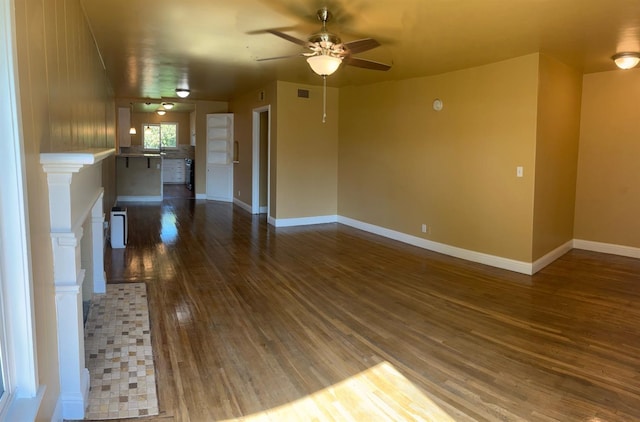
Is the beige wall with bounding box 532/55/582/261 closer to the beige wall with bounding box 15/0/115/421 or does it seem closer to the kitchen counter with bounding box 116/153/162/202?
the beige wall with bounding box 15/0/115/421

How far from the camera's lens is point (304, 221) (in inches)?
298

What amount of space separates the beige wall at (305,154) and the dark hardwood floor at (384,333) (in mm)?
1762

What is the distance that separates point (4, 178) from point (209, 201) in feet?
30.2

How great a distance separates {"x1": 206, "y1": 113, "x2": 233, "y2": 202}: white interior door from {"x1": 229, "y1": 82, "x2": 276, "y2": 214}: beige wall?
27cm

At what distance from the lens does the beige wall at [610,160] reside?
548cm

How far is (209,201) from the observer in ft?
34.3

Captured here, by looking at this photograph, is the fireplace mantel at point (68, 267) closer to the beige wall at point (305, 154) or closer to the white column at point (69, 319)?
the white column at point (69, 319)

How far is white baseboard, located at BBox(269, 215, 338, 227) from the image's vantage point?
7.34 m

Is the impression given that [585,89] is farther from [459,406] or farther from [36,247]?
[36,247]

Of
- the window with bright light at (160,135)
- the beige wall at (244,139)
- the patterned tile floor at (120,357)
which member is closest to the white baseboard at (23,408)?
the patterned tile floor at (120,357)

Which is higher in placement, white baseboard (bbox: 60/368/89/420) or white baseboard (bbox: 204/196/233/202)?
white baseboard (bbox: 204/196/233/202)

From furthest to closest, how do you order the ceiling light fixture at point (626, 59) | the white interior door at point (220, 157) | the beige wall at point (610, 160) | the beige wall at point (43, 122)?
the white interior door at point (220, 157), the beige wall at point (610, 160), the ceiling light fixture at point (626, 59), the beige wall at point (43, 122)

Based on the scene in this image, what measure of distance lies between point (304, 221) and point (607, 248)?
182 inches

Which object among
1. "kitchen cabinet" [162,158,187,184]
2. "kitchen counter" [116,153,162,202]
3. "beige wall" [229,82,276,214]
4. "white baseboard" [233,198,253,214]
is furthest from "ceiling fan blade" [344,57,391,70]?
"kitchen cabinet" [162,158,187,184]
